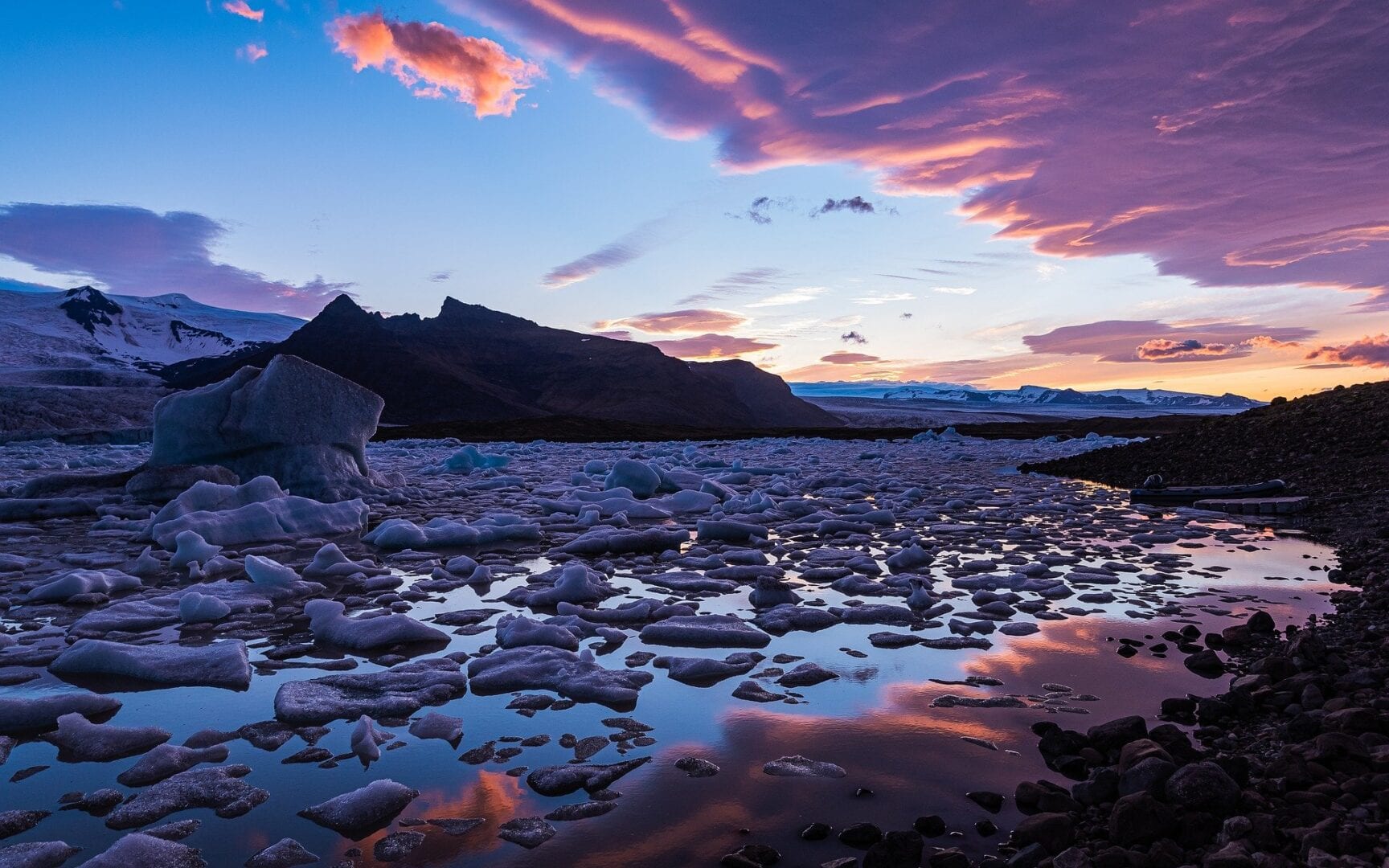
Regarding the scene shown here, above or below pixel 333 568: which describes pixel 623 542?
above

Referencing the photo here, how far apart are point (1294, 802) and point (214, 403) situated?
12.1 meters

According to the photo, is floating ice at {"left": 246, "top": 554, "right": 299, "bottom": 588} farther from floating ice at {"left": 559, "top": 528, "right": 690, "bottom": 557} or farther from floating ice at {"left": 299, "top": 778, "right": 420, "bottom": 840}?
floating ice at {"left": 299, "top": 778, "right": 420, "bottom": 840}

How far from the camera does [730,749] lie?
2775 millimetres

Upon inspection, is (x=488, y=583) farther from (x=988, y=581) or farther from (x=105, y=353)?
(x=105, y=353)

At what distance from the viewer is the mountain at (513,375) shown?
8181cm

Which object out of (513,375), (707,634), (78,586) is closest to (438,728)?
(707,634)

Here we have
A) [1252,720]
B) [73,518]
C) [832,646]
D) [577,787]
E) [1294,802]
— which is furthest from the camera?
[73,518]

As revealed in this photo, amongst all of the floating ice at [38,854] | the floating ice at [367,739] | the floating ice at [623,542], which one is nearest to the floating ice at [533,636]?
the floating ice at [367,739]

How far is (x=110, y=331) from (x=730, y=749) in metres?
168

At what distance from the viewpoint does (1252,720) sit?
2.88 metres

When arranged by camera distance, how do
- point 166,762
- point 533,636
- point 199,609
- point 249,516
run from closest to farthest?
point 166,762, point 533,636, point 199,609, point 249,516

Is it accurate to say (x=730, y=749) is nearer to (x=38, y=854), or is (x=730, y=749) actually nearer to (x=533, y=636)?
(x=533, y=636)

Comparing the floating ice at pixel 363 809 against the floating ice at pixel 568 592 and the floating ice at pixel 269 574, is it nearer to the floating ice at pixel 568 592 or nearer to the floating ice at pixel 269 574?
the floating ice at pixel 568 592

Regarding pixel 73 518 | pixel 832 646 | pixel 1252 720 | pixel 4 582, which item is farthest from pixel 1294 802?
pixel 73 518
